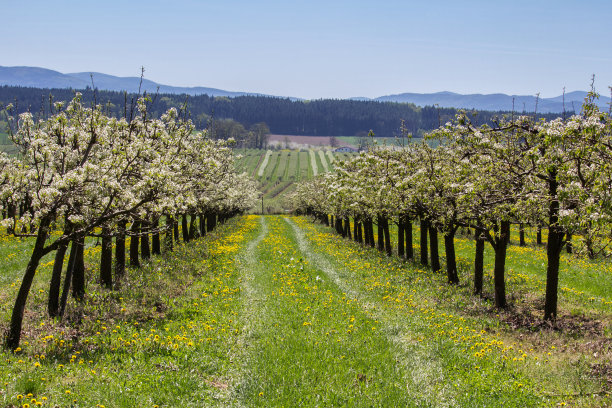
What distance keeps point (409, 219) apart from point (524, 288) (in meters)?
7.84

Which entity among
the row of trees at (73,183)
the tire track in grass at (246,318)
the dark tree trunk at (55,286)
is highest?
the row of trees at (73,183)

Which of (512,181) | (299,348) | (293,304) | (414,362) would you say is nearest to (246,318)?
(293,304)

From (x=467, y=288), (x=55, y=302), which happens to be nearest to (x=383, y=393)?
(x=55, y=302)

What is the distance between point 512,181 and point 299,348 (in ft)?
31.9

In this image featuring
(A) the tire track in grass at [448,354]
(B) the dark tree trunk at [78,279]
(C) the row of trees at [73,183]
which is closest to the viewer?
(A) the tire track in grass at [448,354]

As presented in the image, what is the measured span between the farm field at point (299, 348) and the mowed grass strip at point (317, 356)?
0.05m

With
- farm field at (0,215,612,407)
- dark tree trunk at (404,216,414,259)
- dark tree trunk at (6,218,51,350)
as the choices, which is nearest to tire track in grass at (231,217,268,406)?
farm field at (0,215,612,407)

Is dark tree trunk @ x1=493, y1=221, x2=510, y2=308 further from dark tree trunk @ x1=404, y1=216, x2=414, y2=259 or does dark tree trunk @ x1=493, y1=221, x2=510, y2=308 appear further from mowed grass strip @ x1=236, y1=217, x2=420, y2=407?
dark tree trunk @ x1=404, y1=216, x2=414, y2=259

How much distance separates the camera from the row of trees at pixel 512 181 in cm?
958

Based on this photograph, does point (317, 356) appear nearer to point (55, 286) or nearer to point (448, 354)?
point (448, 354)

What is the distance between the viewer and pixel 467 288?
69.5ft

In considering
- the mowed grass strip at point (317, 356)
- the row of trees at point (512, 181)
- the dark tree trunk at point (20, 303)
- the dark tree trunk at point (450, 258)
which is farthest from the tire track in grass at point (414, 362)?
the dark tree trunk at point (20, 303)

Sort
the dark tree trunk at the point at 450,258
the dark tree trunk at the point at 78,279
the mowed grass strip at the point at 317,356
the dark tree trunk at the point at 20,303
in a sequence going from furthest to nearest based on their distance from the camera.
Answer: the dark tree trunk at the point at 450,258 → the dark tree trunk at the point at 78,279 → the dark tree trunk at the point at 20,303 → the mowed grass strip at the point at 317,356

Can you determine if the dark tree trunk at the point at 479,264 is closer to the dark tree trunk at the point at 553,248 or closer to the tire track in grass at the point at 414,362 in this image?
the dark tree trunk at the point at 553,248
